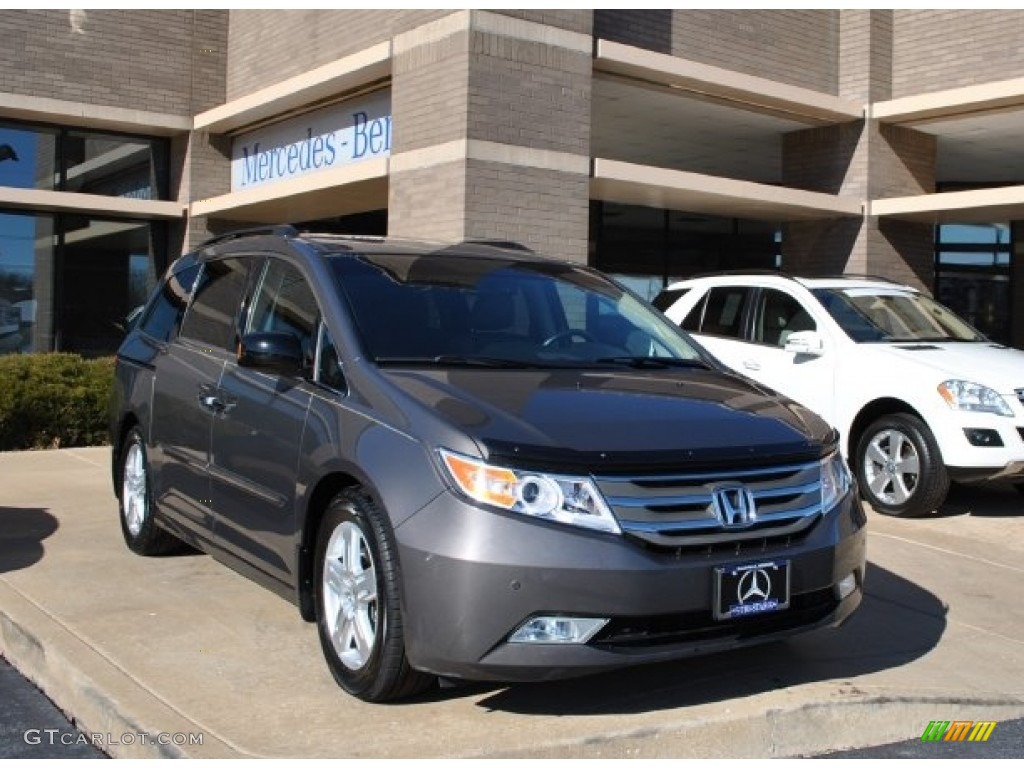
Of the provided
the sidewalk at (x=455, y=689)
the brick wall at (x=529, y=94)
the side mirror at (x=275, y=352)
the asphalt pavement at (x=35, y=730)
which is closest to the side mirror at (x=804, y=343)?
the sidewalk at (x=455, y=689)

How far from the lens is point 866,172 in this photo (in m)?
14.1

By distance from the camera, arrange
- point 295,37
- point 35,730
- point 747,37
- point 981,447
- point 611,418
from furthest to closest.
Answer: point 295,37, point 747,37, point 981,447, point 35,730, point 611,418

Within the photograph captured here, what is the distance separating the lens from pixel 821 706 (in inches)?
160

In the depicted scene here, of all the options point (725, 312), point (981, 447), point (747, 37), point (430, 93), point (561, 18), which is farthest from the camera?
point (747, 37)

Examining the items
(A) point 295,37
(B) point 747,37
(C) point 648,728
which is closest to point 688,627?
(C) point 648,728

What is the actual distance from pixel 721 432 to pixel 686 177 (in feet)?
29.7

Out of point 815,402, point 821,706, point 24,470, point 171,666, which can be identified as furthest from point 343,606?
point 24,470

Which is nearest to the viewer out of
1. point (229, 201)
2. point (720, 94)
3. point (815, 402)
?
point (815, 402)

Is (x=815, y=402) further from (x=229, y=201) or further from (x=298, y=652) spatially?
(x=229, y=201)

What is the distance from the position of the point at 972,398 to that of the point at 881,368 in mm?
698

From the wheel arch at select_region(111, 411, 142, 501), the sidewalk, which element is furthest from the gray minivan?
the wheel arch at select_region(111, 411, 142, 501)

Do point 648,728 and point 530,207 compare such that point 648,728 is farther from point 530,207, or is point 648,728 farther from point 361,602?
point 530,207

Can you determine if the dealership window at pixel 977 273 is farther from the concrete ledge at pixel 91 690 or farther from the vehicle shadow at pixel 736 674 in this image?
the concrete ledge at pixel 91 690

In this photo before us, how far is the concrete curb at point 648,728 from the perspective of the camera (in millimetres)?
3717
